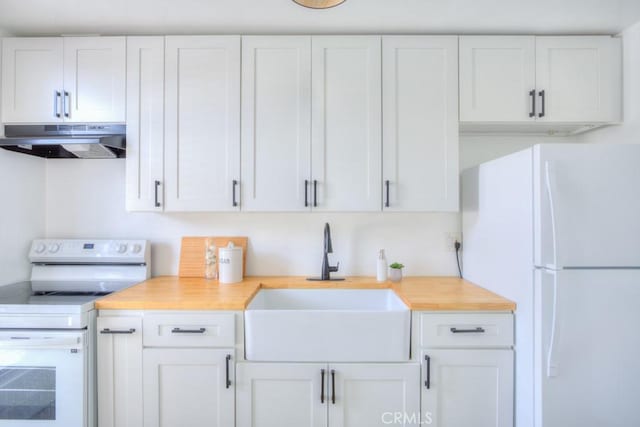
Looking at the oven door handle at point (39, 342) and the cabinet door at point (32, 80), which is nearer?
the oven door handle at point (39, 342)

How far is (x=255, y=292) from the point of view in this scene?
1838 millimetres

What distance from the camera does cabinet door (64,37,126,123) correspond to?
1.91 meters

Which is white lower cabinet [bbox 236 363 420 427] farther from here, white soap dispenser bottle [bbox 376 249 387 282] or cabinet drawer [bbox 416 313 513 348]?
white soap dispenser bottle [bbox 376 249 387 282]

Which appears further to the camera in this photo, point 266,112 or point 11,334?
point 266,112

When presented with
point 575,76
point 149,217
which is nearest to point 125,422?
point 149,217

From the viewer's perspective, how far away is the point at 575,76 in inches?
74.0

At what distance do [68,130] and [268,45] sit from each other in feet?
4.10

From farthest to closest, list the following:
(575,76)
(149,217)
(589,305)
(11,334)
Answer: (149,217) → (575,76) → (11,334) → (589,305)

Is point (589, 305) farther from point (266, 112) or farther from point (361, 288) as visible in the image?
point (266, 112)

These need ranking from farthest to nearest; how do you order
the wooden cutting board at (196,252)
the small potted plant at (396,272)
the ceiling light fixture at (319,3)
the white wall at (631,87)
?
the wooden cutting board at (196,252) → the small potted plant at (396,272) → the white wall at (631,87) → the ceiling light fixture at (319,3)

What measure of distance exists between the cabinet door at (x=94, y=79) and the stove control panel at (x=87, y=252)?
30.2 inches

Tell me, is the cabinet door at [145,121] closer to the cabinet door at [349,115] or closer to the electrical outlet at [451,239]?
the cabinet door at [349,115]

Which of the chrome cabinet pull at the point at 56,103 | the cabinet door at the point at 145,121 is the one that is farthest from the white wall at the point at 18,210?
the cabinet door at the point at 145,121

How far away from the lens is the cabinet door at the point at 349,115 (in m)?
1.89
